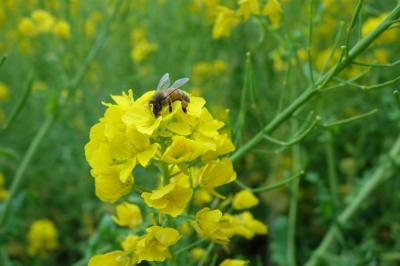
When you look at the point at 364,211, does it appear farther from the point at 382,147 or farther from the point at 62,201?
the point at 62,201

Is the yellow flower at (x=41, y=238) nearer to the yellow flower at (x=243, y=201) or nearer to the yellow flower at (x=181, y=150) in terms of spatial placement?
the yellow flower at (x=243, y=201)

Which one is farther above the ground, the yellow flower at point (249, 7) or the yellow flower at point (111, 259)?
the yellow flower at point (249, 7)

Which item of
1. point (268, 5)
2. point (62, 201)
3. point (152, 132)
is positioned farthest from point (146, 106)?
point (62, 201)

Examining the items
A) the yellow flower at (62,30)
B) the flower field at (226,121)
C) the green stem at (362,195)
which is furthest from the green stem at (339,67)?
the yellow flower at (62,30)

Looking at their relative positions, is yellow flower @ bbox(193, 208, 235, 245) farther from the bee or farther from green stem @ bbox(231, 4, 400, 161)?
green stem @ bbox(231, 4, 400, 161)

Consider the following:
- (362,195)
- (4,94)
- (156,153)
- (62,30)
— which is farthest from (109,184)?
(4,94)

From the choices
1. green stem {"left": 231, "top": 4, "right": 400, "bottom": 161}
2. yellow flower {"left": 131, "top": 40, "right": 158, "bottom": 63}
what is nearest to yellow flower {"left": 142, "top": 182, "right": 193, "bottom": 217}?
green stem {"left": 231, "top": 4, "right": 400, "bottom": 161}
